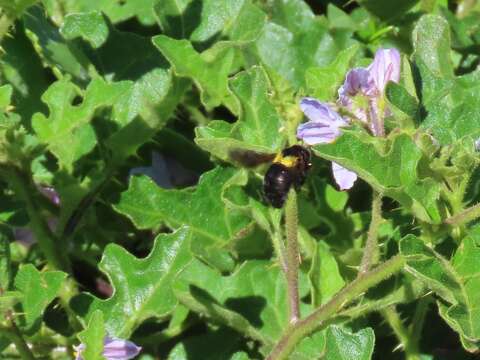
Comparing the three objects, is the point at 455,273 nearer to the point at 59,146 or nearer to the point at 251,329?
the point at 251,329

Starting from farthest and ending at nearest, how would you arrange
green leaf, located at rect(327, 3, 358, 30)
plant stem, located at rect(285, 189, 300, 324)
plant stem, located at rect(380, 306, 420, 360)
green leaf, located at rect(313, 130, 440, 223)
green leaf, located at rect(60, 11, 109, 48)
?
green leaf, located at rect(327, 3, 358, 30) → green leaf, located at rect(60, 11, 109, 48) → plant stem, located at rect(380, 306, 420, 360) → plant stem, located at rect(285, 189, 300, 324) → green leaf, located at rect(313, 130, 440, 223)

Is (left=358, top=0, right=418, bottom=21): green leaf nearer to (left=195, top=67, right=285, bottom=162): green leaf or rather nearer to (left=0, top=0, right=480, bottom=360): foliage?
(left=0, top=0, right=480, bottom=360): foliage

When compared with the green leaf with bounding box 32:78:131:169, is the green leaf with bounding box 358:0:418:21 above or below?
below

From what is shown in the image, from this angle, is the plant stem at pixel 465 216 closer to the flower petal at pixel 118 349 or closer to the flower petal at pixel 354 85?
the flower petal at pixel 354 85

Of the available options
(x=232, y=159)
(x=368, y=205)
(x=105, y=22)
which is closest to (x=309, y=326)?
(x=232, y=159)

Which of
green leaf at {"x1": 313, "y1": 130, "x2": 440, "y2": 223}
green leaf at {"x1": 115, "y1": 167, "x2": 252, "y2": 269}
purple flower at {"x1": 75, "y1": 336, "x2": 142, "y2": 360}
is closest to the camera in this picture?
green leaf at {"x1": 313, "y1": 130, "x2": 440, "y2": 223}

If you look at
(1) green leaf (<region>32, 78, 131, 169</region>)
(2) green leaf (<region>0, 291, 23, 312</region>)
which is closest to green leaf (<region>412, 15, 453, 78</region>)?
(1) green leaf (<region>32, 78, 131, 169</region>)
